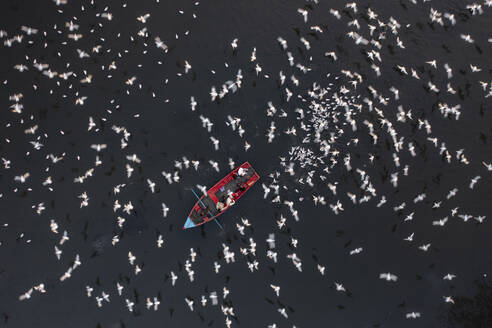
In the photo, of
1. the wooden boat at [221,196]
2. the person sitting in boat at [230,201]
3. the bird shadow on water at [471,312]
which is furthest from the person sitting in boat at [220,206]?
the bird shadow on water at [471,312]

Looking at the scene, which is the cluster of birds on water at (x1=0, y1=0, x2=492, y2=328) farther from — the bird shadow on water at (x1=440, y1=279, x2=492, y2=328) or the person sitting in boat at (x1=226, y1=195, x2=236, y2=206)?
the person sitting in boat at (x1=226, y1=195, x2=236, y2=206)

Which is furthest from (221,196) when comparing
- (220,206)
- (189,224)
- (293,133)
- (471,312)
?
(471,312)

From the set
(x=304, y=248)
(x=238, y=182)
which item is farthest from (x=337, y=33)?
(x=304, y=248)

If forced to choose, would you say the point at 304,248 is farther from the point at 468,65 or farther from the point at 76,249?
the point at 468,65

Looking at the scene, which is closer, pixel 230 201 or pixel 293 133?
pixel 230 201

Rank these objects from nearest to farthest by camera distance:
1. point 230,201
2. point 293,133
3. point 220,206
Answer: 1. point 220,206
2. point 230,201
3. point 293,133

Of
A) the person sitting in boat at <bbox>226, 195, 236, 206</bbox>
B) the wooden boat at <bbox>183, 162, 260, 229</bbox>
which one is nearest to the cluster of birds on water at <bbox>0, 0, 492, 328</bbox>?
the wooden boat at <bbox>183, 162, 260, 229</bbox>

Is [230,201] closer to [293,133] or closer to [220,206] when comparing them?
[220,206]
